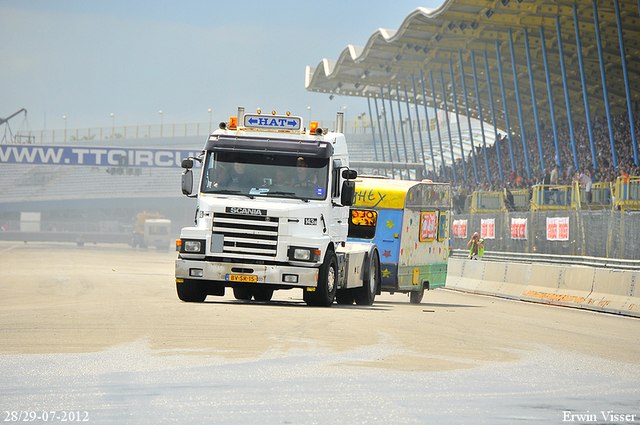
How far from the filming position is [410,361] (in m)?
9.49

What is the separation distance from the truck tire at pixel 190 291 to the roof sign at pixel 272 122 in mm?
3013

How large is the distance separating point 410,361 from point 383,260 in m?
10.5

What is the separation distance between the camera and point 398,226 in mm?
19875

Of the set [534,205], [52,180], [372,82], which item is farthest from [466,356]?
[52,180]

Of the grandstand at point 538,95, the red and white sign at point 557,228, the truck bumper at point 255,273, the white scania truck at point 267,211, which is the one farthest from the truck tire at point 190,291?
the red and white sign at point 557,228

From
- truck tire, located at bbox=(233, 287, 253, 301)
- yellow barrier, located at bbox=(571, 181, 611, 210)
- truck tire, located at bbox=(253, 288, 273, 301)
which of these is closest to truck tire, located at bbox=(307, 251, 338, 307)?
truck tire, located at bbox=(253, 288, 273, 301)

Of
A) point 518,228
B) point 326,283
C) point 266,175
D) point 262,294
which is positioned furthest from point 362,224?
point 518,228

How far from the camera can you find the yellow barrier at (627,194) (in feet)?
83.8

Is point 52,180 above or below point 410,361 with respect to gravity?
above

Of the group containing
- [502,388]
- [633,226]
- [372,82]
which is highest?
[372,82]

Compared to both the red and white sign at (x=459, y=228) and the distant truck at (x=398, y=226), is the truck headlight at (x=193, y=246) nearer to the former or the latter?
the distant truck at (x=398, y=226)

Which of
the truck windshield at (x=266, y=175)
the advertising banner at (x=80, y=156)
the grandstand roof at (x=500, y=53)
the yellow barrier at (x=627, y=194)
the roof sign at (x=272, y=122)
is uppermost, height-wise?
the grandstand roof at (x=500, y=53)

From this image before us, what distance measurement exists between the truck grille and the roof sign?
202 cm

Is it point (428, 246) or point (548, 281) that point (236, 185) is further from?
point (548, 281)
